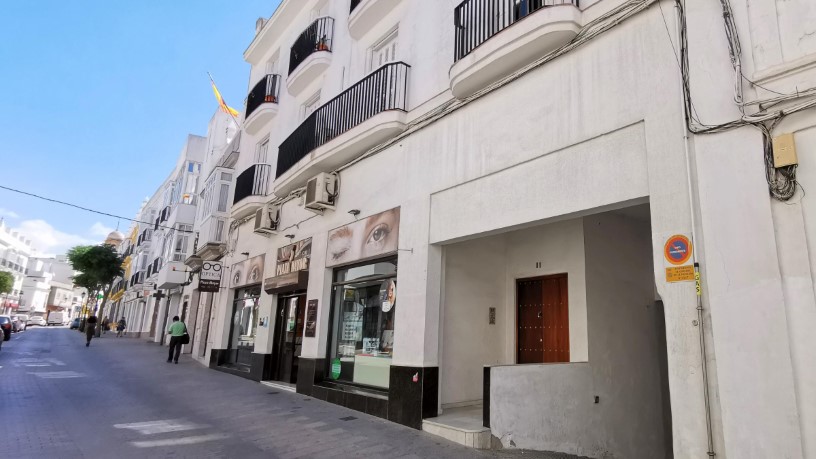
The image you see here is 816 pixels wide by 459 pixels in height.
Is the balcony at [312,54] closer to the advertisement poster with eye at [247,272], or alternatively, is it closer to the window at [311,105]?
the window at [311,105]

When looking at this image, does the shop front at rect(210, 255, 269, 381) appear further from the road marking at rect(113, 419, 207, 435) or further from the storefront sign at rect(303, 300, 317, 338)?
the road marking at rect(113, 419, 207, 435)

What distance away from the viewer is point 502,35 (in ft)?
20.0

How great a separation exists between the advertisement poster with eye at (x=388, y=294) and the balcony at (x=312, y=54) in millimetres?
6429

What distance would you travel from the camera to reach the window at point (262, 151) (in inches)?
634

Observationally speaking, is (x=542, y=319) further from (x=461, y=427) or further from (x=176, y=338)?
(x=176, y=338)

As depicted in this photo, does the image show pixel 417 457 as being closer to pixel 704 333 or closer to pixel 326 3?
pixel 704 333

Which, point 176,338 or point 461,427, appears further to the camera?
point 176,338

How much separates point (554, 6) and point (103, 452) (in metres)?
7.46

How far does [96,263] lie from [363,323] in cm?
4522

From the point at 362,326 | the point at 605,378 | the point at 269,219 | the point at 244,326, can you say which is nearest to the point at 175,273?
the point at 244,326

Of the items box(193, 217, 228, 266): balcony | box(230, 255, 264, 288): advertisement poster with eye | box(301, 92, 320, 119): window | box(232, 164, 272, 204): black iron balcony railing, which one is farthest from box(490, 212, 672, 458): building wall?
box(193, 217, 228, 266): balcony

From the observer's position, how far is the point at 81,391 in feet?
31.0

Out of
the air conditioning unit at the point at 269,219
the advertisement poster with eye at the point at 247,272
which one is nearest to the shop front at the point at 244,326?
the advertisement poster with eye at the point at 247,272

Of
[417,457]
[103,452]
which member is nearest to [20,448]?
[103,452]
